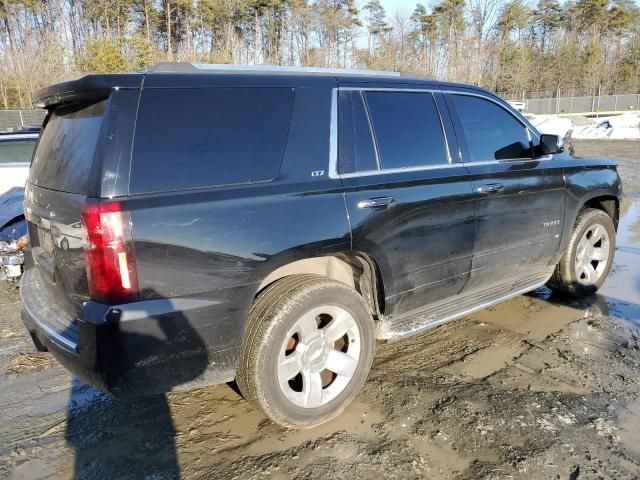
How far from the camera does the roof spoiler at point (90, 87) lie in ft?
8.04

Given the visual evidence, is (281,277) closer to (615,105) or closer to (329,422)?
(329,422)

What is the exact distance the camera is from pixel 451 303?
12.5 feet

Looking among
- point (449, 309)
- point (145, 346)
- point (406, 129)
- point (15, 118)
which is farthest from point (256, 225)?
Result: point (15, 118)

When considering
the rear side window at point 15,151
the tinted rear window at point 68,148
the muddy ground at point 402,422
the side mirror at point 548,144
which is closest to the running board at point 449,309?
the muddy ground at point 402,422

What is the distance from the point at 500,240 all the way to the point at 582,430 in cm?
151

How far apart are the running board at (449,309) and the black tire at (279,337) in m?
0.47

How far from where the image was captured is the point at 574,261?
482 centimetres

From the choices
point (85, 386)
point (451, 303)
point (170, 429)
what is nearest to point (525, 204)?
point (451, 303)

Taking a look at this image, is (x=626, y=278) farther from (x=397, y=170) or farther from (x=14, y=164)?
(x=14, y=164)

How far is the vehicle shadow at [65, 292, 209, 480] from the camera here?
2447 millimetres

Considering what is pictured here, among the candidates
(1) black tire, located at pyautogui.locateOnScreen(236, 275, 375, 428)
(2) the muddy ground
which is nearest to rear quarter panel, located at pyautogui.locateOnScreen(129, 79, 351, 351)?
(1) black tire, located at pyautogui.locateOnScreen(236, 275, 375, 428)

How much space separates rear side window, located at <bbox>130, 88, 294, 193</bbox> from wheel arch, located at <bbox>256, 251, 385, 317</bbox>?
629 millimetres

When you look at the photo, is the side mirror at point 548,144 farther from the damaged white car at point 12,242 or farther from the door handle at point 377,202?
the damaged white car at point 12,242

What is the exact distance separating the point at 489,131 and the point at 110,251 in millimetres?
3056
